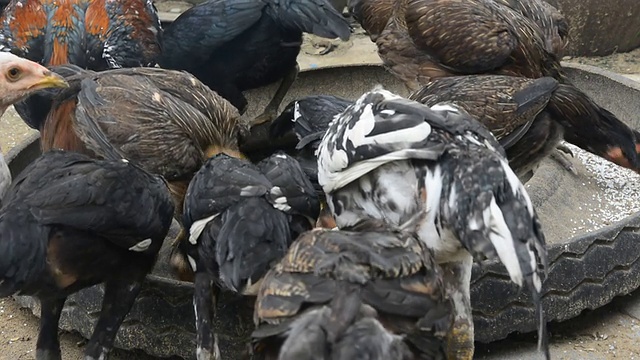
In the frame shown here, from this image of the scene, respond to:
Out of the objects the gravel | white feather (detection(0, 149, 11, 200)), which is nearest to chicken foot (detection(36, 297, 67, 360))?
white feather (detection(0, 149, 11, 200))

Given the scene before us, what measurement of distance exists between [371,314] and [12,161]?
3.20 metres

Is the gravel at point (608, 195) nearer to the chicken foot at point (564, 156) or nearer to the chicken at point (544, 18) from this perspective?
→ the chicken foot at point (564, 156)

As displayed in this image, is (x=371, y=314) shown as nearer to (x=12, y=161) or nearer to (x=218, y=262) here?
(x=218, y=262)

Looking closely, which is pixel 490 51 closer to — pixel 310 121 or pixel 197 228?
pixel 310 121

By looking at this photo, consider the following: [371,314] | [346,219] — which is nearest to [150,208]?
[346,219]

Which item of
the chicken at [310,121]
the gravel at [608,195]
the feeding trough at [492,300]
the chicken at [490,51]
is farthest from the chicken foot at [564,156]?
the chicken at [310,121]

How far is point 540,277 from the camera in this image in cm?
314

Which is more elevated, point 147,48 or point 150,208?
point 150,208

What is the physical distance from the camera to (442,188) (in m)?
3.36

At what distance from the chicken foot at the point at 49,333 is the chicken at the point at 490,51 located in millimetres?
2703

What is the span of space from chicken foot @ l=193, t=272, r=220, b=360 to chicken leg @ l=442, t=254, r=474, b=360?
3.32 feet

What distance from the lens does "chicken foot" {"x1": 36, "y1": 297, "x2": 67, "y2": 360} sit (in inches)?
155

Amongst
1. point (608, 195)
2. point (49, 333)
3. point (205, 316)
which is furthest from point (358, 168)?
point (608, 195)

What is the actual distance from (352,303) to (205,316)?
1.13 metres
